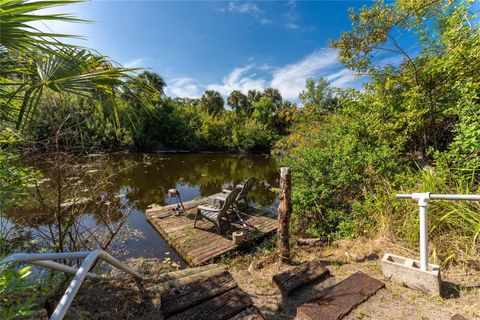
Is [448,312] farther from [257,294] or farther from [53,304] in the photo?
[53,304]

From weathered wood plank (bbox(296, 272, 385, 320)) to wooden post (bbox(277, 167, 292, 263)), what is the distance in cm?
98

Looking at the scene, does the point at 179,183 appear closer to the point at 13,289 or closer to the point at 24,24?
the point at 24,24

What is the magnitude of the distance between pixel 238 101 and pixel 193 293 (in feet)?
108

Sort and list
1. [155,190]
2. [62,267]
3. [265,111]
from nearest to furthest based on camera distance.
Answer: [62,267] → [155,190] → [265,111]

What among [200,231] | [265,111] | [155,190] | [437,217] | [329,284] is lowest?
[200,231]

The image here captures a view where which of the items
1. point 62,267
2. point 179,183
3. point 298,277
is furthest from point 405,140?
point 179,183

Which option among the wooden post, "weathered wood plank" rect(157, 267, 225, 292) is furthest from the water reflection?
"weathered wood plank" rect(157, 267, 225, 292)

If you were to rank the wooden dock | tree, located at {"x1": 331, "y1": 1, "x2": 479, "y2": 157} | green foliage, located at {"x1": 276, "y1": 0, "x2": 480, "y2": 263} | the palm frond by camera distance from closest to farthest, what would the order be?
the palm frond, green foliage, located at {"x1": 276, "y1": 0, "x2": 480, "y2": 263}, tree, located at {"x1": 331, "y1": 1, "x2": 479, "y2": 157}, the wooden dock

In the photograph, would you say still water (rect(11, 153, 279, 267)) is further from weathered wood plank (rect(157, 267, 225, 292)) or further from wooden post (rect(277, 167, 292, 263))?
wooden post (rect(277, 167, 292, 263))

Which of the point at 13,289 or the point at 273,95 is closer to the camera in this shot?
the point at 13,289

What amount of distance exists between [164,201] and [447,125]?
8074 mm

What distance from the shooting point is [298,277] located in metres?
2.13

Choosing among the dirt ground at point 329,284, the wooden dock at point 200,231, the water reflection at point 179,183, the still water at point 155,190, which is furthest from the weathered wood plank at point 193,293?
the water reflection at point 179,183

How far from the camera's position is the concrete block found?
174 cm
